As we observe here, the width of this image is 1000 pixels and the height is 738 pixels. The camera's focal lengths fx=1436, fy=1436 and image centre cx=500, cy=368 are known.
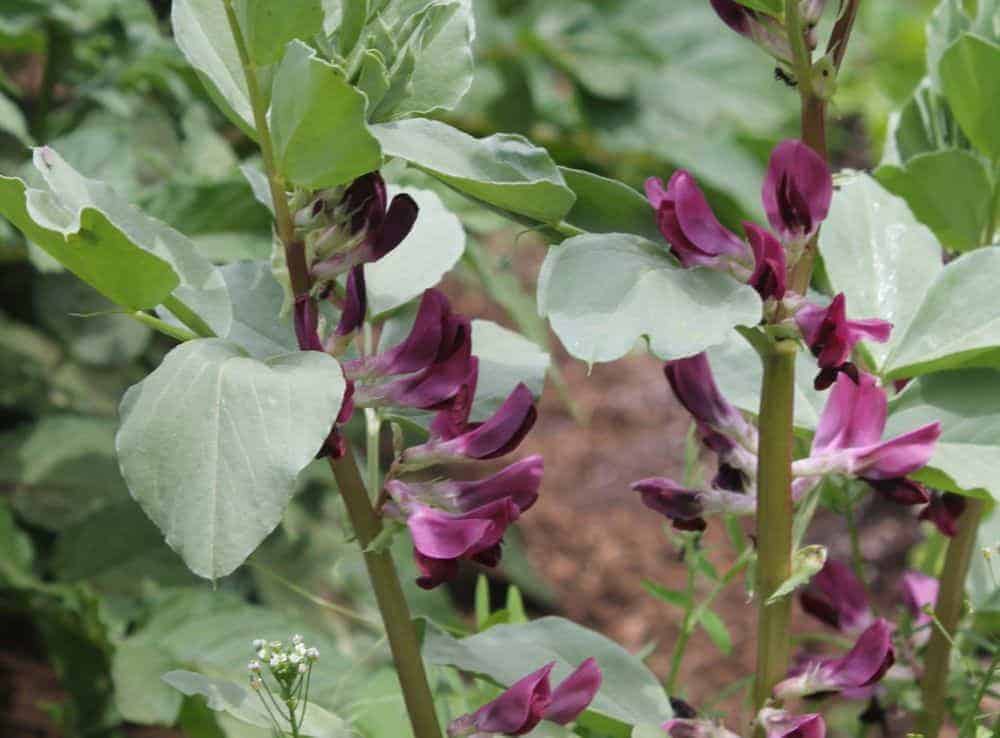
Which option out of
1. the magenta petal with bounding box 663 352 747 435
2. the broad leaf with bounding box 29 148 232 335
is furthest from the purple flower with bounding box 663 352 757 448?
the broad leaf with bounding box 29 148 232 335

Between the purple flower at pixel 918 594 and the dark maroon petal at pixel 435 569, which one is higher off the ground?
the dark maroon petal at pixel 435 569

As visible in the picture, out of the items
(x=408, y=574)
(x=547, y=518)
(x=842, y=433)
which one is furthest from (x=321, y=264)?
(x=547, y=518)

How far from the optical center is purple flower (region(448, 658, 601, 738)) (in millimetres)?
625

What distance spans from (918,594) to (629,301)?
1.37 ft

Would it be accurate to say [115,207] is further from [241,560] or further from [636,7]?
[636,7]

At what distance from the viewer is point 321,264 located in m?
0.61

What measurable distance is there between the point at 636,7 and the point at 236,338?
6.89 ft

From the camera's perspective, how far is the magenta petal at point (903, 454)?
2.06 feet

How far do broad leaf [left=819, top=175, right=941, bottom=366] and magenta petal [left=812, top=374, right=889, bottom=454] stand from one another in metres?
0.06

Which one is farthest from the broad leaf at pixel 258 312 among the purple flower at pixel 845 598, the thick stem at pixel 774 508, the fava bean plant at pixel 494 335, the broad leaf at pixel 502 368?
the purple flower at pixel 845 598

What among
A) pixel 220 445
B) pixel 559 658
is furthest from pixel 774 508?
pixel 220 445

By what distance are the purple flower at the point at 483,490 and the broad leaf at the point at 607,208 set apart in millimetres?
107

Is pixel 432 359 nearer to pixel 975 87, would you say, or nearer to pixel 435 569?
pixel 435 569

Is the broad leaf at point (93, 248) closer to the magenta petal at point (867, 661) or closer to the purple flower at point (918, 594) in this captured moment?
the magenta petal at point (867, 661)
